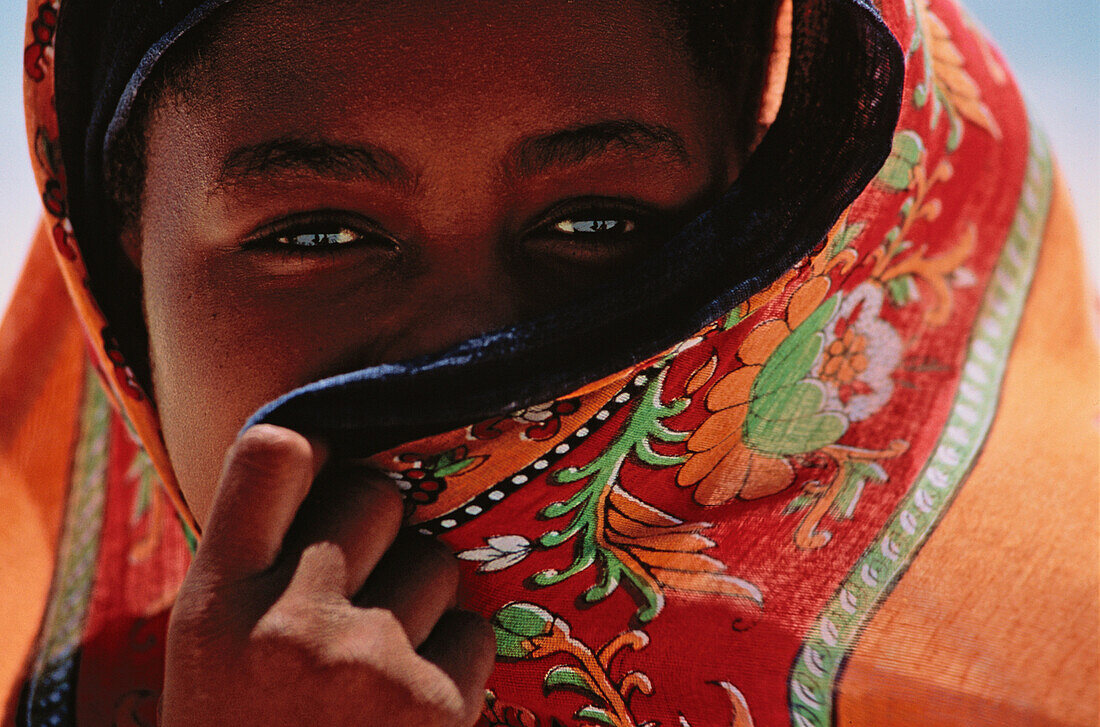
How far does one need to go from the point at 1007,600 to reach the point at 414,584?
1.74 ft

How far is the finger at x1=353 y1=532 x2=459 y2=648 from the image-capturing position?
0.77 meters

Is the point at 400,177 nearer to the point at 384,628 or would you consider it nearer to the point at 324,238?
the point at 324,238

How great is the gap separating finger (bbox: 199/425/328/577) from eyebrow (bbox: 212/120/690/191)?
0.22 metres

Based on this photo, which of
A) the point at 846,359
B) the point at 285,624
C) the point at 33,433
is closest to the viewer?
the point at 285,624

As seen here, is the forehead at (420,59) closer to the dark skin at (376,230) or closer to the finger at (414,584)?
the dark skin at (376,230)

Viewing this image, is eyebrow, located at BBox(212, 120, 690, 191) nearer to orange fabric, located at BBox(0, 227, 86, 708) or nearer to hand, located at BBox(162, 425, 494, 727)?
hand, located at BBox(162, 425, 494, 727)

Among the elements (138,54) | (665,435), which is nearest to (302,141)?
(138,54)

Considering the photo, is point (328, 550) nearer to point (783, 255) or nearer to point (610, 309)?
point (610, 309)

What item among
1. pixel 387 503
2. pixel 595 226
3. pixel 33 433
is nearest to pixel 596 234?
pixel 595 226

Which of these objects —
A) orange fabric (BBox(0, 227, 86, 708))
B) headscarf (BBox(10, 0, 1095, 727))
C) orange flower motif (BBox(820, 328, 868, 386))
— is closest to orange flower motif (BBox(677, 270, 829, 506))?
headscarf (BBox(10, 0, 1095, 727))

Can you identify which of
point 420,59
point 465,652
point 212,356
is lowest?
point 465,652

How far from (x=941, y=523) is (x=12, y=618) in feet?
3.79

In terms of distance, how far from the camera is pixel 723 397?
948 millimetres

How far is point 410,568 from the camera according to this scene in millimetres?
813
